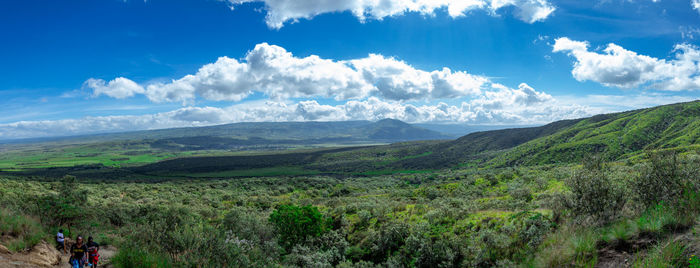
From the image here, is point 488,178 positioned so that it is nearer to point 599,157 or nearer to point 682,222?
point 599,157

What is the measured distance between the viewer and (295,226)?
942 inches

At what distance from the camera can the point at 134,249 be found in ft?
35.9

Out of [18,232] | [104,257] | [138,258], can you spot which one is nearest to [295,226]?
[104,257]

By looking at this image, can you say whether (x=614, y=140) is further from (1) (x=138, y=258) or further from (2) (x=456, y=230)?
(1) (x=138, y=258)

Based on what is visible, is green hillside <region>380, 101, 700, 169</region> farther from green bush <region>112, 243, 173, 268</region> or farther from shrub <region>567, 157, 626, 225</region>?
green bush <region>112, 243, 173, 268</region>

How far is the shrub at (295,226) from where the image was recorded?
23625 mm

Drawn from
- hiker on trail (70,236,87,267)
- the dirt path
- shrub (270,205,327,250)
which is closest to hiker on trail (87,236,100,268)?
hiker on trail (70,236,87,267)

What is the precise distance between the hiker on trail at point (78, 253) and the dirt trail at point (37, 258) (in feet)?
2.95

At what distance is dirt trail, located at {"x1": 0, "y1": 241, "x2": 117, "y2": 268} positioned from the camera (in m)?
11.0

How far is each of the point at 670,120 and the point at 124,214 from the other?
23249 cm

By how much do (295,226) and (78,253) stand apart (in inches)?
527

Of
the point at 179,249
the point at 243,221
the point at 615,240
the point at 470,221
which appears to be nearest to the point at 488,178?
the point at 470,221

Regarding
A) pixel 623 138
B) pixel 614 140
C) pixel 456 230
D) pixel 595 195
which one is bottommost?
pixel 614 140

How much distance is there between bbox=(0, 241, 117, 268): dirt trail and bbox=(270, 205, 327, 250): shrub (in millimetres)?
11105
